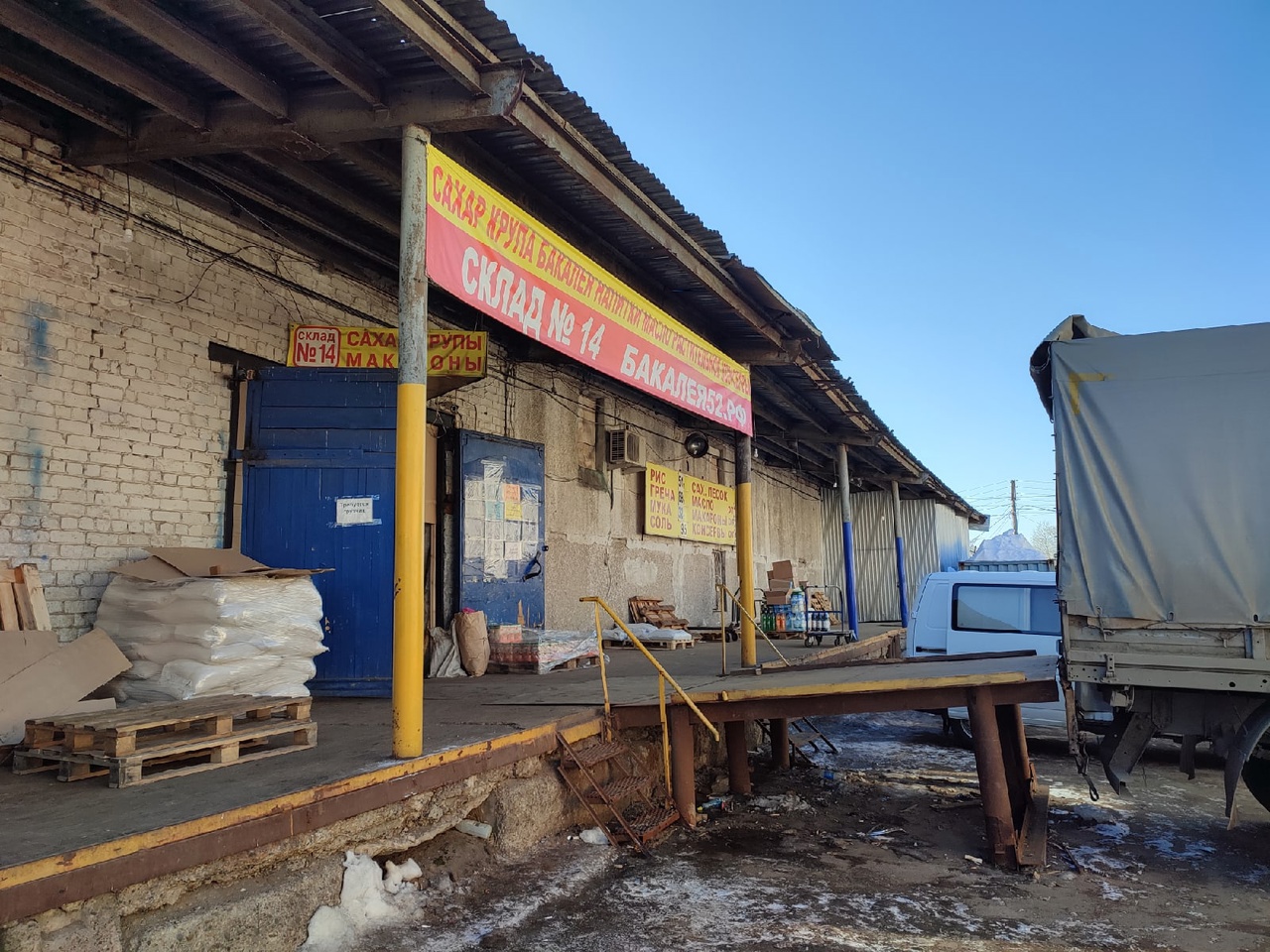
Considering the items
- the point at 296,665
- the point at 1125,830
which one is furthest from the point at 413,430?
the point at 1125,830

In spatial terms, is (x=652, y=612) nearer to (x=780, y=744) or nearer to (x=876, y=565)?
(x=780, y=744)

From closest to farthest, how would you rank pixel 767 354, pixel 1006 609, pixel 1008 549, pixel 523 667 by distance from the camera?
A: pixel 523 667, pixel 1006 609, pixel 767 354, pixel 1008 549

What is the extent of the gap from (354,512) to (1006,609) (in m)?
6.73

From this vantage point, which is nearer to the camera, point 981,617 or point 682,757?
point 682,757

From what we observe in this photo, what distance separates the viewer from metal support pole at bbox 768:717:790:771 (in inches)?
329

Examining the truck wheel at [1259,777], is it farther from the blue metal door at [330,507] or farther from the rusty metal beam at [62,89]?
the rusty metal beam at [62,89]

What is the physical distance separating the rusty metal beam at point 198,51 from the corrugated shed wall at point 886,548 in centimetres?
2172

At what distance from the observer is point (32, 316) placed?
18.4 ft

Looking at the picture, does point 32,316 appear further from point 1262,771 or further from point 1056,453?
point 1262,771

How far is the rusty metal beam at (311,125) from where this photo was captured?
16.4 feet

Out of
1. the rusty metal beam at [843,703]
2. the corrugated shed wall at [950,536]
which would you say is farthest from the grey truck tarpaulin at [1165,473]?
the corrugated shed wall at [950,536]

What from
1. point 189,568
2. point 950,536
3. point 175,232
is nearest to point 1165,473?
point 189,568

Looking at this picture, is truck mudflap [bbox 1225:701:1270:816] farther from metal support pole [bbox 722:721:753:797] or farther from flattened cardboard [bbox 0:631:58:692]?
flattened cardboard [bbox 0:631:58:692]

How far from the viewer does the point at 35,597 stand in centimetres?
533
